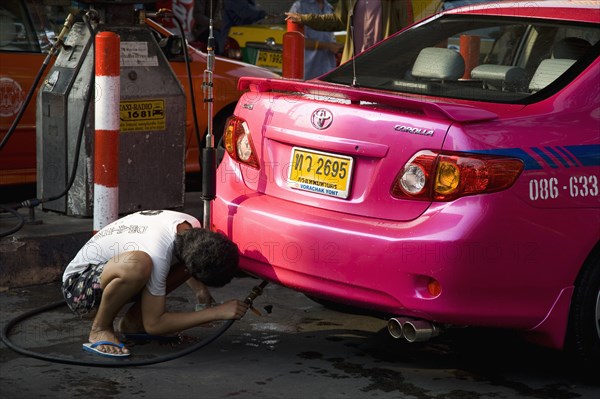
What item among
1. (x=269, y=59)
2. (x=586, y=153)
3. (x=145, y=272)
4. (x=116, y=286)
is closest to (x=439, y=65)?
(x=586, y=153)

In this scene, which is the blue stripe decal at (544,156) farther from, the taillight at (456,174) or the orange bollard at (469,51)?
the orange bollard at (469,51)

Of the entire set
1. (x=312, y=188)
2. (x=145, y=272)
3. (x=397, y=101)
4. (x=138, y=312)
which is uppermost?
(x=397, y=101)

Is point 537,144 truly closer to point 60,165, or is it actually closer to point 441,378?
point 441,378

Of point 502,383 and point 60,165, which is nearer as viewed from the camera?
point 502,383

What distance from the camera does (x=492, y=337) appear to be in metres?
5.37

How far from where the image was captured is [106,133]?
633cm

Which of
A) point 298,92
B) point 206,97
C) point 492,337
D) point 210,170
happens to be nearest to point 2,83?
point 206,97

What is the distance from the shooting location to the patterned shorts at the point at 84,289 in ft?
16.1

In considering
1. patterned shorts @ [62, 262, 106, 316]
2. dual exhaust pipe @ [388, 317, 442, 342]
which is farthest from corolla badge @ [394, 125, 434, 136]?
patterned shorts @ [62, 262, 106, 316]

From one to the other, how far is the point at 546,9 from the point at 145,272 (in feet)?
7.27

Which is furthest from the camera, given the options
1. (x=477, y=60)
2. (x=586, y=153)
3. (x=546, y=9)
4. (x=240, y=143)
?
(x=477, y=60)

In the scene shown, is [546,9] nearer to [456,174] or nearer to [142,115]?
[456,174]

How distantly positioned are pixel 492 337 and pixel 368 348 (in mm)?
627

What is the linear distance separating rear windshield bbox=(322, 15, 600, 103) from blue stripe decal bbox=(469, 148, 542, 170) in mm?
397
